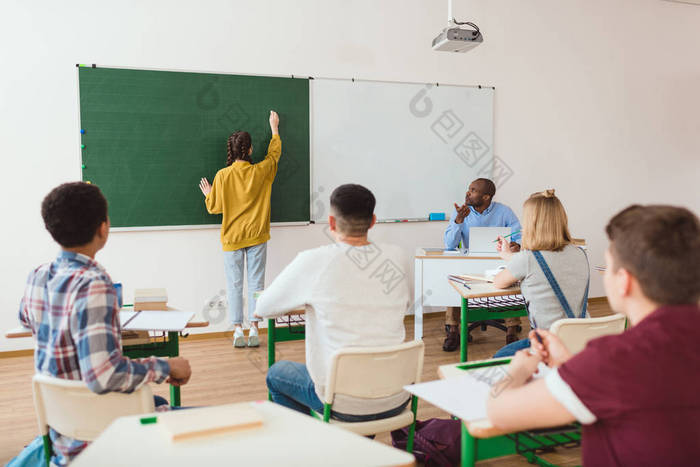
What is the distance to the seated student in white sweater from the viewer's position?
1.95m

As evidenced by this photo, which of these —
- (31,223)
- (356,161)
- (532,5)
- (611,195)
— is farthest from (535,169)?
(31,223)

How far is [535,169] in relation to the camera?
570 centimetres

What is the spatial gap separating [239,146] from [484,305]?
2265mm

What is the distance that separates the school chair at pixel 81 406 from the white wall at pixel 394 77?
3.09 meters

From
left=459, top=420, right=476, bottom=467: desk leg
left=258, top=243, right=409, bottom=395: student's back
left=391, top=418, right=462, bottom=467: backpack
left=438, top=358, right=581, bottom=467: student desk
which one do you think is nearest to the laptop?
left=391, top=418, right=462, bottom=467: backpack

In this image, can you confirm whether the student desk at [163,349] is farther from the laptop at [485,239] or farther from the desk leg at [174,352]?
the laptop at [485,239]

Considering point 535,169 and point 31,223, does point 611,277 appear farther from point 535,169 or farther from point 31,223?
point 535,169

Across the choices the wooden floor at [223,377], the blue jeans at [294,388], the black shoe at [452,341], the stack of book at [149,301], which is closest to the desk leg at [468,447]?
the blue jeans at [294,388]

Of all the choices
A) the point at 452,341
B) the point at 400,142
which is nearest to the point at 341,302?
the point at 452,341

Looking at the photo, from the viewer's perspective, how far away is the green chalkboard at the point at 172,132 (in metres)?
4.27

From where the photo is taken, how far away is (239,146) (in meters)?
4.39

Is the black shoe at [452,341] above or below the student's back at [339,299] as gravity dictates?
below

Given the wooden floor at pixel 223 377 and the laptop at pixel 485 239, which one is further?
the laptop at pixel 485 239

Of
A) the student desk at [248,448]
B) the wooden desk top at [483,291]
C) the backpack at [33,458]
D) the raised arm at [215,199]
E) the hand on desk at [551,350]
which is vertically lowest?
the backpack at [33,458]
